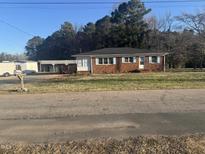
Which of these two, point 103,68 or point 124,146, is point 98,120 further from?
point 103,68

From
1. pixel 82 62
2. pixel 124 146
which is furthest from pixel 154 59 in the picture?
pixel 124 146

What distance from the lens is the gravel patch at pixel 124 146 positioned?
220 inches

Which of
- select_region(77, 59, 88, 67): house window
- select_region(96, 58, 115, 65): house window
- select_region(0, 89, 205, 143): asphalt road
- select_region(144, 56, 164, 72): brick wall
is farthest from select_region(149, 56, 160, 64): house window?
select_region(0, 89, 205, 143): asphalt road

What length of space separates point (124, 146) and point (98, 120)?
10.2 feet

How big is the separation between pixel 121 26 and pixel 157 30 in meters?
10.7

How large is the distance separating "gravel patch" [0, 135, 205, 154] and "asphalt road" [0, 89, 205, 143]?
0.58 meters

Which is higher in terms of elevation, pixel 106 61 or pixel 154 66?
pixel 106 61

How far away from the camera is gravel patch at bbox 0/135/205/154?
18.4 ft

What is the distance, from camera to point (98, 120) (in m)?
8.92

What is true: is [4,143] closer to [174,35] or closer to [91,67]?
[91,67]

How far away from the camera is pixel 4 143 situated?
650 centimetres

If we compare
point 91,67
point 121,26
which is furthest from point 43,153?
point 121,26

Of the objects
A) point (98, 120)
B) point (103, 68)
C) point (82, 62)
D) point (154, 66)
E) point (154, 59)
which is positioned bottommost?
point (98, 120)

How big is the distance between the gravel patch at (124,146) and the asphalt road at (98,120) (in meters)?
0.58
